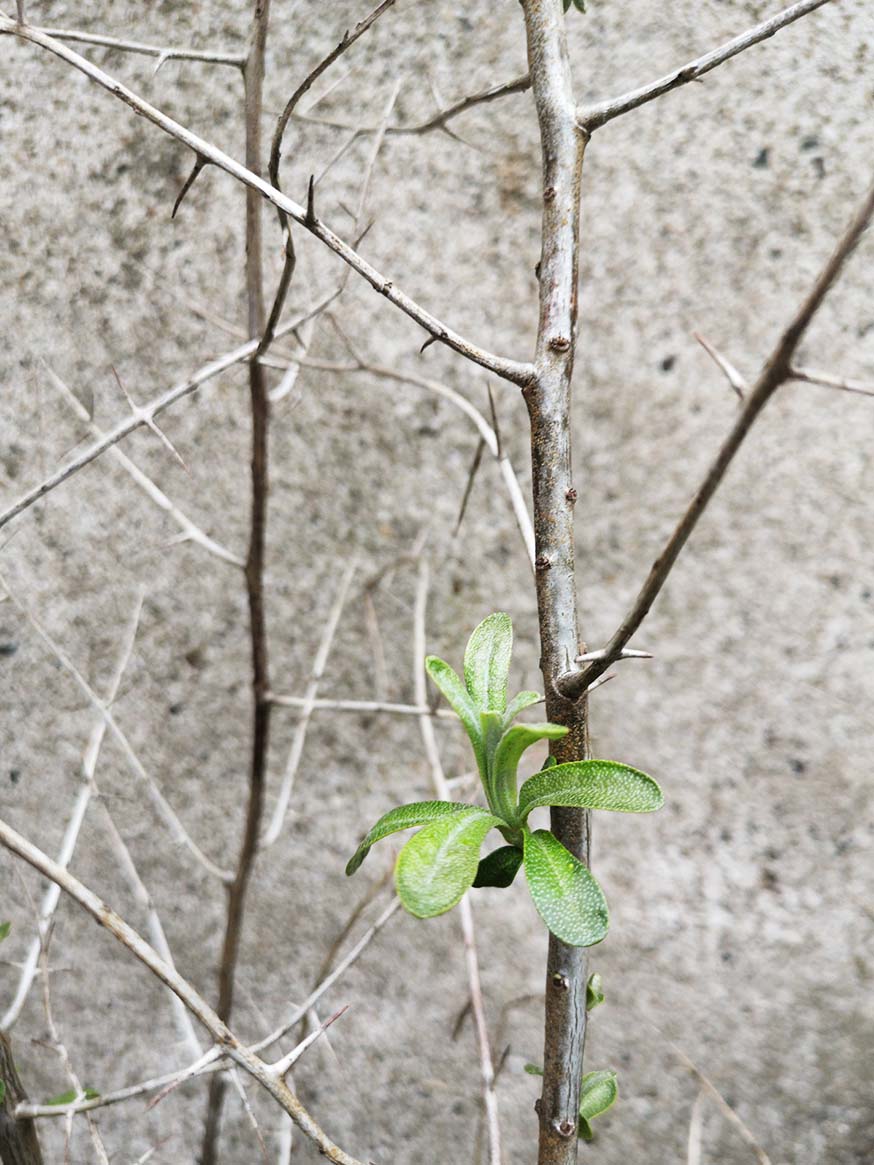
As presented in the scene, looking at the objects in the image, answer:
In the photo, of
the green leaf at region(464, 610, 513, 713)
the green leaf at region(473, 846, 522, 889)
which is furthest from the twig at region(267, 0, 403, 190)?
the green leaf at region(473, 846, 522, 889)

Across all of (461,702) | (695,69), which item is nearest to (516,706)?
(461,702)

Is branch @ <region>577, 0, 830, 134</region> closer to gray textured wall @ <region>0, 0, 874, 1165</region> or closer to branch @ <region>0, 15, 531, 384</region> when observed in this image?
branch @ <region>0, 15, 531, 384</region>

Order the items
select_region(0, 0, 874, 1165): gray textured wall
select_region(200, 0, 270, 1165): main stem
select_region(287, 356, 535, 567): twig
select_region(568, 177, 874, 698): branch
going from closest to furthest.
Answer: select_region(568, 177, 874, 698): branch → select_region(200, 0, 270, 1165): main stem → select_region(287, 356, 535, 567): twig → select_region(0, 0, 874, 1165): gray textured wall

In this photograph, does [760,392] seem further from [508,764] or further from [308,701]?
[308,701]

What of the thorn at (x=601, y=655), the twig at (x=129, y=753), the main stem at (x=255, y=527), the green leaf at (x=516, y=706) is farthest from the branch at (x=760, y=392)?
the twig at (x=129, y=753)

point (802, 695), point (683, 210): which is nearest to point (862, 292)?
point (683, 210)

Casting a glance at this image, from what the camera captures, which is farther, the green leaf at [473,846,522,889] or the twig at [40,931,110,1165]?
the twig at [40,931,110,1165]
